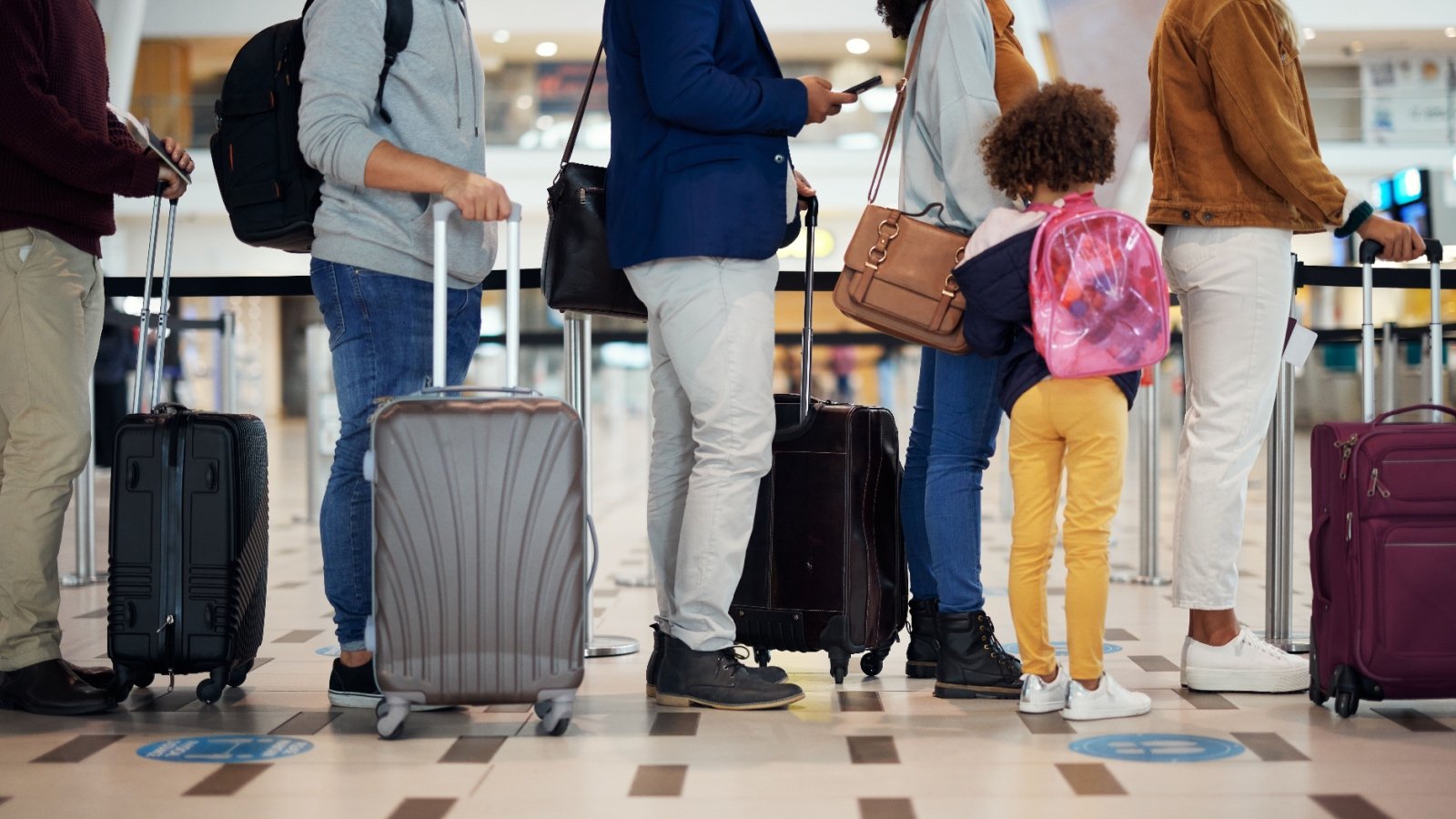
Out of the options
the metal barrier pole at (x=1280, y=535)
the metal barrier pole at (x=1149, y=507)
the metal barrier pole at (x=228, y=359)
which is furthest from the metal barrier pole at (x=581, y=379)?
the metal barrier pole at (x=228, y=359)

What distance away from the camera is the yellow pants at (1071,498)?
7.48 ft

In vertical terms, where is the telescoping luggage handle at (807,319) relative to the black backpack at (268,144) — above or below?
below

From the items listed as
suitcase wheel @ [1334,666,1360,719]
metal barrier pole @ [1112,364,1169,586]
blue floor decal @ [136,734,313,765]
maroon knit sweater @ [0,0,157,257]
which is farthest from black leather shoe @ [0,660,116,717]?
metal barrier pole @ [1112,364,1169,586]

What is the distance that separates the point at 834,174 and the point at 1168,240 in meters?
14.0

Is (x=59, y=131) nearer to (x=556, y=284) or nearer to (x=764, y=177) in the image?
(x=556, y=284)

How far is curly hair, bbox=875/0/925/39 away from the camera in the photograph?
8.73ft

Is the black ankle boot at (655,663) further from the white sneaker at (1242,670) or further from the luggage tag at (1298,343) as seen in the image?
the luggage tag at (1298,343)

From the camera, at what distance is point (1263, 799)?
1.80 meters

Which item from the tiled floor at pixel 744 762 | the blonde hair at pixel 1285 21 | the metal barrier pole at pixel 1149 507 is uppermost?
the blonde hair at pixel 1285 21

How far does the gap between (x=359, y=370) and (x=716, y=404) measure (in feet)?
2.07

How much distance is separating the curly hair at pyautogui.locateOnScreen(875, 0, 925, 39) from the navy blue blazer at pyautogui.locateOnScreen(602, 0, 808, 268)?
0.36 m

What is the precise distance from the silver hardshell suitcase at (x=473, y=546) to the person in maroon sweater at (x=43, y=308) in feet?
2.30

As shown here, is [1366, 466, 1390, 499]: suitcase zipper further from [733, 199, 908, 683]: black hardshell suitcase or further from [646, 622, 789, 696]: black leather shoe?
[646, 622, 789, 696]: black leather shoe

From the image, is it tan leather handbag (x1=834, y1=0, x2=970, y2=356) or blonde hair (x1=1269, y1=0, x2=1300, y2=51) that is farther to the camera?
blonde hair (x1=1269, y1=0, x2=1300, y2=51)
